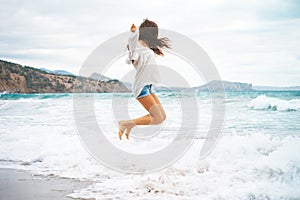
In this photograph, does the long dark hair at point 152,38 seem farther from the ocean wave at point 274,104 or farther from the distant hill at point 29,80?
the distant hill at point 29,80

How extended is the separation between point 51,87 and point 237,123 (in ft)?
114

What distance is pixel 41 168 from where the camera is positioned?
7855 mm

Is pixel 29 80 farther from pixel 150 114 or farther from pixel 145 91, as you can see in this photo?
pixel 145 91

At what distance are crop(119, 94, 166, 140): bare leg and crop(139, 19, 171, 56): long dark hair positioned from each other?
49 cm

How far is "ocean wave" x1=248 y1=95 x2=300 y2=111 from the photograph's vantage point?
54.6 ft

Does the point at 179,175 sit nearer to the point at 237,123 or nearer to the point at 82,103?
the point at 237,123

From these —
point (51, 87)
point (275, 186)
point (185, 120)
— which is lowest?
point (275, 186)

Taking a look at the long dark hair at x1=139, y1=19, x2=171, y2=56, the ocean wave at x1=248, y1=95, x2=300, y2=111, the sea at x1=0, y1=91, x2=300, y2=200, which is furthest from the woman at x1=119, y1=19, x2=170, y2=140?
the ocean wave at x1=248, y1=95, x2=300, y2=111

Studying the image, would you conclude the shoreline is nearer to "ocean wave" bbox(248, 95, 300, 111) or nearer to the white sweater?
the white sweater

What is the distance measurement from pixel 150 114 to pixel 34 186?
362cm

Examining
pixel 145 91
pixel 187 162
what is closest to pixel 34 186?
pixel 187 162

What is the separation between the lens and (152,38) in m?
3.41

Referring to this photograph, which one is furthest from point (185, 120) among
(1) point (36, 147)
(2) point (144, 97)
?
(2) point (144, 97)

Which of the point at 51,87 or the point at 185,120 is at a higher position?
the point at 51,87
